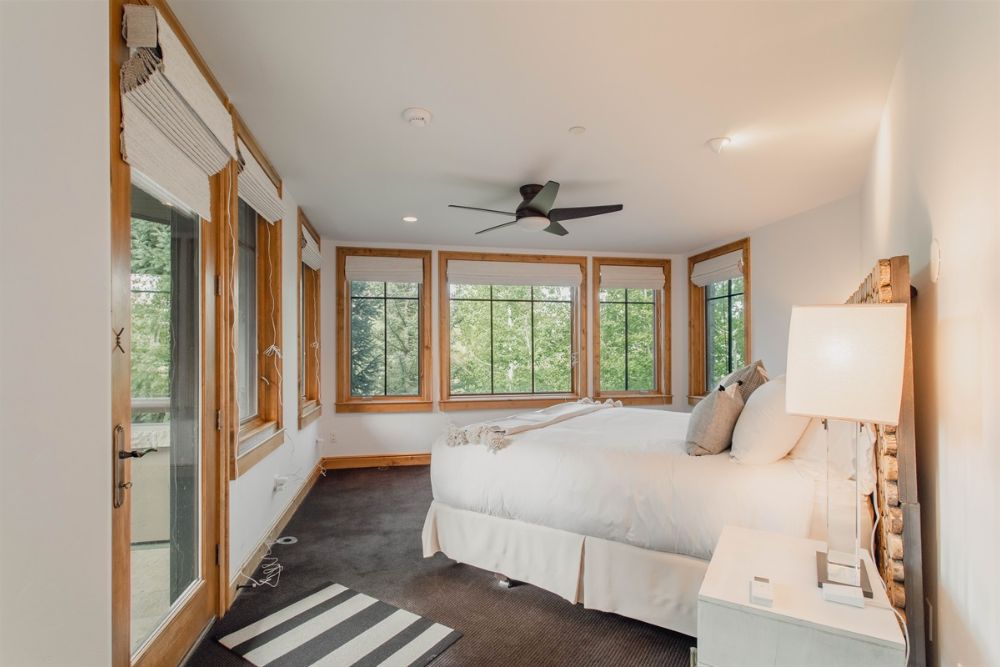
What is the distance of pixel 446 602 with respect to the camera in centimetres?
265

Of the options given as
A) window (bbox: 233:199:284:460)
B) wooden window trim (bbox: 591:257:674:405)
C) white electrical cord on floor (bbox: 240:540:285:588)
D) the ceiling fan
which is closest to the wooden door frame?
white electrical cord on floor (bbox: 240:540:285:588)

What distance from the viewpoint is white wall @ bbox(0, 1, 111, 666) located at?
1.12 meters

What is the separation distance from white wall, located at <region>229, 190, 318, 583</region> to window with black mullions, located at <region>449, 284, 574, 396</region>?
186cm

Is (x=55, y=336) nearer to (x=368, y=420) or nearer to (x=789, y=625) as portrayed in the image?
(x=789, y=625)

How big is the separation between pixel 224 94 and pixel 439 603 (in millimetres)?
2613

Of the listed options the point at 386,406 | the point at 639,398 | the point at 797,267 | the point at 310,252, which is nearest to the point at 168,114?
the point at 310,252

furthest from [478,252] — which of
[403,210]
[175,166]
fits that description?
[175,166]

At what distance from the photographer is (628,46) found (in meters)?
2.00

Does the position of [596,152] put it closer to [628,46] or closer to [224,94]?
[628,46]

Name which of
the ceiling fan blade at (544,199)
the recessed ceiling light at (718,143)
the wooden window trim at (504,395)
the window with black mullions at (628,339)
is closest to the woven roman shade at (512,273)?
the wooden window trim at (504,395)

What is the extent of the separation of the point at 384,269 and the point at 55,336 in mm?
4421

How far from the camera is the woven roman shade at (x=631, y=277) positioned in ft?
20.2

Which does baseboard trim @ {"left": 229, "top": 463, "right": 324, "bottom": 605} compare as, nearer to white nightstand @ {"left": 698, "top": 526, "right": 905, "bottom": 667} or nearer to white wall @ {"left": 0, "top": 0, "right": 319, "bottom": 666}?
white wall @ {"left": 0, "top": 0, "right": 319, "bottom": 666}

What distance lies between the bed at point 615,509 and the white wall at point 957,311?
6.4 inches
